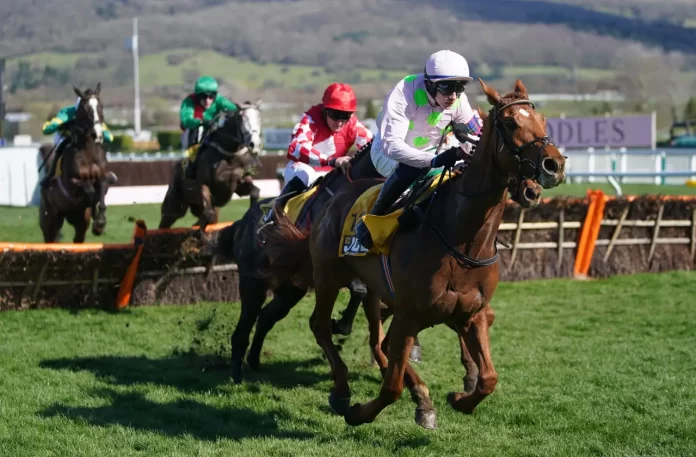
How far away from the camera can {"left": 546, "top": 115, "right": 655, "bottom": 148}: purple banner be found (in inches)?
1266

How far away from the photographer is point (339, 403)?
6152 millimetres

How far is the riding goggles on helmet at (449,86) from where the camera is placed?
570cm

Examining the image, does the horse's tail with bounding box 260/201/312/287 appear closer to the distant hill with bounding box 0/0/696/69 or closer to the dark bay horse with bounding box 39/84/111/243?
the dark bay horse with bounding box 39/84/111/243

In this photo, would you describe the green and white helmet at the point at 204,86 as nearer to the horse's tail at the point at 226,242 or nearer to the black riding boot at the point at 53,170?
the black riding boot at the point at 53,170

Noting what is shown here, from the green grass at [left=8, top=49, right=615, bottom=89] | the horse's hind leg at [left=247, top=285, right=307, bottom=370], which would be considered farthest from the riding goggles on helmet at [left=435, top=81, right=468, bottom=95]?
the green grass at [left=8, top=49, right=615, bottom=89]

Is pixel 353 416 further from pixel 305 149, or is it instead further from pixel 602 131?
pixel 602 131

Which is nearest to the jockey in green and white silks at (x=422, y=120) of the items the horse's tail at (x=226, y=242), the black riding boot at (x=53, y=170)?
the horse's tail at (x=226, y=242)

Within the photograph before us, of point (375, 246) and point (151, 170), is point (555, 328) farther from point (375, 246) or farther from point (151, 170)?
point (151, 170)

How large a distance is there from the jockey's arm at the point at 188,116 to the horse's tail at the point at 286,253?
6.22m

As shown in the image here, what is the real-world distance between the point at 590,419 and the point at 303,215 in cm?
260

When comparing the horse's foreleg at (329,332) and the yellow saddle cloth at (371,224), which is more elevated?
the yellow saddle cloth at (371,224)

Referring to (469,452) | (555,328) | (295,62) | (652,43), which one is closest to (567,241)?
(555,328)

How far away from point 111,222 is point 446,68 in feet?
42.2

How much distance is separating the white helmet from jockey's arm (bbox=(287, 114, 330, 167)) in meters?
1.78
